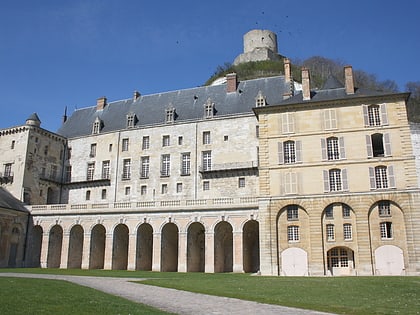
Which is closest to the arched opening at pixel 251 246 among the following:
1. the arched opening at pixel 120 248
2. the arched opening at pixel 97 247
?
the arched opening at pixel 120 248

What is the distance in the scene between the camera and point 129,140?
4238cm

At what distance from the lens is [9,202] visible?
37.1 metres

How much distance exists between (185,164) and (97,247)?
10.7m

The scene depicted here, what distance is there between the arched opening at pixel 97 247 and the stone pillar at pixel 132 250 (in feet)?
12.4

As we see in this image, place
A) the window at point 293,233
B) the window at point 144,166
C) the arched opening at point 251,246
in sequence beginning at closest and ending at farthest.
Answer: the window at point 293,233 → the arched opening at point 251,246 → the window at point 144,166

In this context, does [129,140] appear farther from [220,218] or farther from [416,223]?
[416,223]

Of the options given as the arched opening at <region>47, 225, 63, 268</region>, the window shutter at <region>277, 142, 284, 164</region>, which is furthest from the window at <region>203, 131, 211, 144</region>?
the arched opening at <region>47, 225, 63, 268</region>

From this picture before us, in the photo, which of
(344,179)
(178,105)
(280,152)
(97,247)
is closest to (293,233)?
(344,179)

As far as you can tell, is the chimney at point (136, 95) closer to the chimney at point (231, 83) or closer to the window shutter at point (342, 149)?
the chimney at point (231, 83)

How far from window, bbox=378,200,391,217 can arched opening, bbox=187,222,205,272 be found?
1360 centimetres

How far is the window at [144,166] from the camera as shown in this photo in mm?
40500

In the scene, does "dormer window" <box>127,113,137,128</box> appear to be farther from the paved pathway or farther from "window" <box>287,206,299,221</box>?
the paved pathway

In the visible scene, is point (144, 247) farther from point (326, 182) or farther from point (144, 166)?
point (326, 182)

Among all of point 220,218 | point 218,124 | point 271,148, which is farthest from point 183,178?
point 271,148
